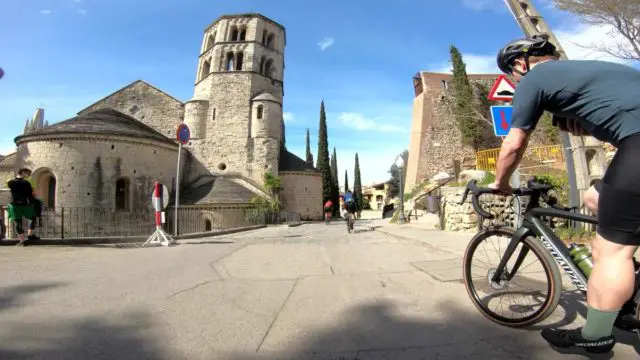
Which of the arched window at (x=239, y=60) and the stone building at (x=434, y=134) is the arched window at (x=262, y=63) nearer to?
the arched window at (x=239, y=60)

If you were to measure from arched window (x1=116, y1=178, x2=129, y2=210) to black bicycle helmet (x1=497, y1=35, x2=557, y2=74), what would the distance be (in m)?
22.8

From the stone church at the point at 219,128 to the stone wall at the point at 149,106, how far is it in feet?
0.28

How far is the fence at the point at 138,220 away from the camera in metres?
17.3

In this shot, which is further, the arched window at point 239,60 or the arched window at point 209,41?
the arched window at point 209,41

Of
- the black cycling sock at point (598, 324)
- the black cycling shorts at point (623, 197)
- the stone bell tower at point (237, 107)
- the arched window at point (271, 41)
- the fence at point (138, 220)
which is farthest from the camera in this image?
the arched window at point (271, 41)

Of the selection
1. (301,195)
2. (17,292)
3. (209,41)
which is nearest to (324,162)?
(301,195)

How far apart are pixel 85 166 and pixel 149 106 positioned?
12493 mm

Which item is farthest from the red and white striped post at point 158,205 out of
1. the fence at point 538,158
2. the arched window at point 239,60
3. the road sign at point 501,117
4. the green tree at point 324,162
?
the green tree at point 324,162

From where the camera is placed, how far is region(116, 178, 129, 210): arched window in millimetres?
20516

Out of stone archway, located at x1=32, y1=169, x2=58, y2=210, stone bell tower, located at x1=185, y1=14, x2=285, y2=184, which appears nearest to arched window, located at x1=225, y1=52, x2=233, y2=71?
stone bell tower, located at x1=185, y1=14, x2=285, y2=184

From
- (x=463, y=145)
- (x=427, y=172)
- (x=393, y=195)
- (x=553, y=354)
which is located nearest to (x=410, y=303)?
(x=553, y=354)

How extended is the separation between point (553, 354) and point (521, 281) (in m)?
1.29

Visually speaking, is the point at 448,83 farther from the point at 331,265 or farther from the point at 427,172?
the point at 331,265

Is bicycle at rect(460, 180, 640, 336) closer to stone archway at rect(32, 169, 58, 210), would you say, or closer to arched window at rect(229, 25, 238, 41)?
stone archway at rect(32, 169, 58, 210)
